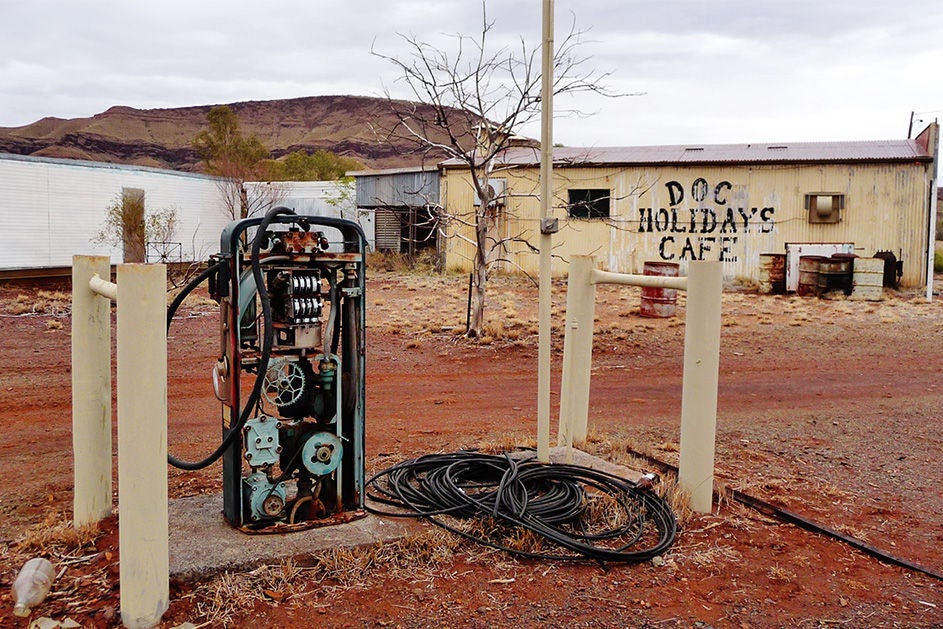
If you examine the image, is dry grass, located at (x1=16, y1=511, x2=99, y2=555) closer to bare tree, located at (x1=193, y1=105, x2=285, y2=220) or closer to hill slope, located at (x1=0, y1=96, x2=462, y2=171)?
bare tree, located at (x1=193, y1=105, x2=285, y2=220)

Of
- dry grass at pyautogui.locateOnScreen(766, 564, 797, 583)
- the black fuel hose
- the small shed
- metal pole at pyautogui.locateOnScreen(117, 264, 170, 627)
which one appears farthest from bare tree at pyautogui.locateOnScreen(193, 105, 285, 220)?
dry grass at pyautogui.locateOnScreen(766, 564, 797, 583)

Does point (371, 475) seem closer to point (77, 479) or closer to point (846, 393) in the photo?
point (77, 479)

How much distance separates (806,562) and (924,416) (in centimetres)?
405

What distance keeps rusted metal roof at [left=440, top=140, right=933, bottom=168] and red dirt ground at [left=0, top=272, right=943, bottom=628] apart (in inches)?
387

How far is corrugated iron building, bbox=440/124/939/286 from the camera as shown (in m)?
21.5

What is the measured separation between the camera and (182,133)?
13300cm

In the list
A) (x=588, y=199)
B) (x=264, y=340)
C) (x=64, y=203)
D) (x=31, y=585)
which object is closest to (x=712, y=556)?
(x=264, y=340)

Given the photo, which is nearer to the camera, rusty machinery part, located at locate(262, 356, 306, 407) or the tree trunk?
rusty machinery part, located at locate(262, 356, 306, 407)

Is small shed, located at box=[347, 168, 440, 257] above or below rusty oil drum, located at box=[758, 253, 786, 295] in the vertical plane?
above

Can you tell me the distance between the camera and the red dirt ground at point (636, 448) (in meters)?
3.16

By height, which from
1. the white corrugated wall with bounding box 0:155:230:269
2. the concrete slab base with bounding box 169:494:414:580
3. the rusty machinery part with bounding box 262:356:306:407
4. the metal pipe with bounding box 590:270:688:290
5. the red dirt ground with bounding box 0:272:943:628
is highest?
the white corrugated wall with bounding box 0:155:230:269

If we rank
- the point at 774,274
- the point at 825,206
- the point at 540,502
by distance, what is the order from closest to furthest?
the point at 540,502 < the point at 774,274 < the point at 825,206

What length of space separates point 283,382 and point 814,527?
2745 mm

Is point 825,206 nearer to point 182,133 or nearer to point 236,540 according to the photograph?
point 236,540
